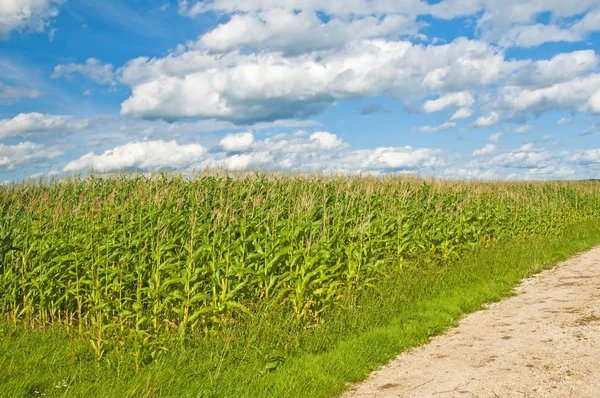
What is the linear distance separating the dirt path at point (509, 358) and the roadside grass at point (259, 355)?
1.33 feet

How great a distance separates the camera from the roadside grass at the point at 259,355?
22.1ft

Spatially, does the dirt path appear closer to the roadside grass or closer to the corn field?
the roadside grass

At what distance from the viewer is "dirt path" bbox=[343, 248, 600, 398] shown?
22.1 ft

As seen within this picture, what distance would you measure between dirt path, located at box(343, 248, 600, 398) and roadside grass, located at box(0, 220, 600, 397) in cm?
41

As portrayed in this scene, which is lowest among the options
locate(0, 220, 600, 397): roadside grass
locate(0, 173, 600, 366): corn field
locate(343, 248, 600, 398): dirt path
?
locate(343, 248, 600, 398): dirt path

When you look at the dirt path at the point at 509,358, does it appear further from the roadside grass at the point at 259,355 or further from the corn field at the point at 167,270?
the corn field at the point at 167,270

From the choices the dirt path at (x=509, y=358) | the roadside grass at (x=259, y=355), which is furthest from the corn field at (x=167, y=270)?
the dirt path at (x=509, y=358)

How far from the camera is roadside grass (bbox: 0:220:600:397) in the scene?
6723mm

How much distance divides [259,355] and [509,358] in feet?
12.6

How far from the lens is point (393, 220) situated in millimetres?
14680

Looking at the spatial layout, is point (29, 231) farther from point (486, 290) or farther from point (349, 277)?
point (486, 290)

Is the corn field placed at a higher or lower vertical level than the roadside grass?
higher

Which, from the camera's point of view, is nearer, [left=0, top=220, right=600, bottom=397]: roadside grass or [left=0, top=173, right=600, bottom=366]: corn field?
[left=0, top=220, right=600, bottom=397]: roadside grass

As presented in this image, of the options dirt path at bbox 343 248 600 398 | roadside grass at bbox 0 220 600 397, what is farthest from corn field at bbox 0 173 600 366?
dirt path at bbox 343 248 600 398
